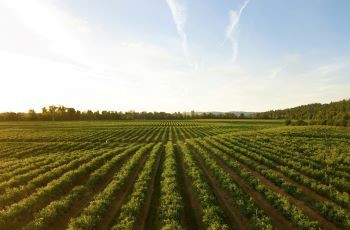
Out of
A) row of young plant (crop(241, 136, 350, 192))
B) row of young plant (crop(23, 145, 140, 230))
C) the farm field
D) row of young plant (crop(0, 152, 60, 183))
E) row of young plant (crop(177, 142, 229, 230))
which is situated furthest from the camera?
row of young plant (crop(0, 152, 60, 183))

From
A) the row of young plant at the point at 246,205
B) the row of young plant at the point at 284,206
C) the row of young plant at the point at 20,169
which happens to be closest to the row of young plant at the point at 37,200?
the row of young plant at the point at 20,169

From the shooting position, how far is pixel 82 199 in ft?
58.1

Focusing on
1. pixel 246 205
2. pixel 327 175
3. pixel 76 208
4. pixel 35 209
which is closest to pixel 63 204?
pixel 76 208

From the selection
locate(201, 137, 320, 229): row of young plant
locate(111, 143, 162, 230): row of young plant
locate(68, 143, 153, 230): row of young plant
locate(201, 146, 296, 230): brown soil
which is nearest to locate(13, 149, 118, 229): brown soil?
locate(68, 143, 153, 230): row of young plant

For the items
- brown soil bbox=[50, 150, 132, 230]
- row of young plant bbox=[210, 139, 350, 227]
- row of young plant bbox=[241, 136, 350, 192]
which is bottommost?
brown soil bbox=[50, 150, 132, 230]

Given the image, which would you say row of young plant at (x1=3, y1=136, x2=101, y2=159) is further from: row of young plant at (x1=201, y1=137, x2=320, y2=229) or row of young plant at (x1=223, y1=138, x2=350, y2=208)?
row of young plant at (x1=223, y1=138, x2=350, y2=208)

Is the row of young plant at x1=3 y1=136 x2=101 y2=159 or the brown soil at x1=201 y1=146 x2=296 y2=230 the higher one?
the row of young plant at x1=3 y1=136 x2=101 y2=159

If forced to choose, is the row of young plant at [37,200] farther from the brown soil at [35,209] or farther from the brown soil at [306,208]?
the brown soil at [306,208]

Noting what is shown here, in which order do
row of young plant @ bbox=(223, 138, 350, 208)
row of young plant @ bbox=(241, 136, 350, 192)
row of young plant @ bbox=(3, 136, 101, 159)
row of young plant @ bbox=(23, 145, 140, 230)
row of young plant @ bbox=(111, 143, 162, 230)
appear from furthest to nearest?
1. row of young plant @ bbox=(3, 136, 101, 159)
2. row of young plant @ bbox=(241, 136, 350, 192)
3. row of young plant @ bbox=(223, 138, 350, 208)
4. row of young plant @ bbox=(23, 145, 140, 230)
5. row of young plant @ bbox=(111, 143, 162, 230)

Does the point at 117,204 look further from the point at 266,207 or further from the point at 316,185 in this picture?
the point at 316,185

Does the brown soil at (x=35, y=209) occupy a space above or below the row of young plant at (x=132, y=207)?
below

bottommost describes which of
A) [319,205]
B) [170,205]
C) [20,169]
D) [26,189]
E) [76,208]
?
[76,208]

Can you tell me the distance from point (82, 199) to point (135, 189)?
11.0ft

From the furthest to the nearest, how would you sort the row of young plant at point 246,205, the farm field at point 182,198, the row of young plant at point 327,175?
the row of young plant at point 327,175 → the farm field at point 182,198 → the row of young plant at point 246,205
